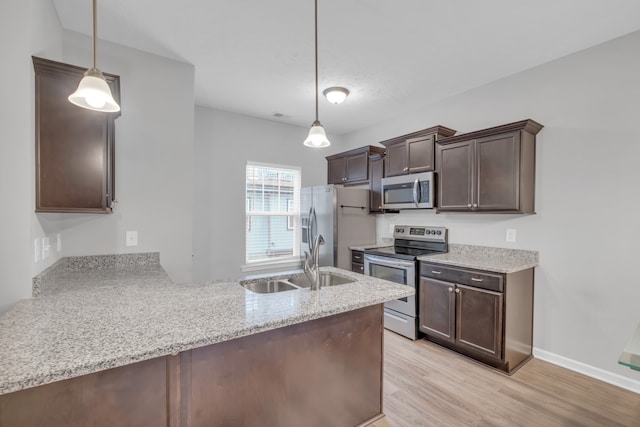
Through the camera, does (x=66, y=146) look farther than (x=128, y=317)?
Yes

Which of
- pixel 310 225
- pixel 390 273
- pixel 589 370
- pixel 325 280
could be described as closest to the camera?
pixel 325 280

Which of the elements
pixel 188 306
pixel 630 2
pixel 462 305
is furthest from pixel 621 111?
pixel 188 306

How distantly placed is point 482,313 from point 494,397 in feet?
2.11

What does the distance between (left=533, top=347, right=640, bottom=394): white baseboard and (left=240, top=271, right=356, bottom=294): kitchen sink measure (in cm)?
217

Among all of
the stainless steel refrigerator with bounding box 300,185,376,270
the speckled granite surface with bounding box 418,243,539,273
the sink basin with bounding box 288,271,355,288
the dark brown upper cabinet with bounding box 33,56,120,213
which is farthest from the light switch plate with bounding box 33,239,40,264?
the speckled granite surface with bounding box 418,243,539,273

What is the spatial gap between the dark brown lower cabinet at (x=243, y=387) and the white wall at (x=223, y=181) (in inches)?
108

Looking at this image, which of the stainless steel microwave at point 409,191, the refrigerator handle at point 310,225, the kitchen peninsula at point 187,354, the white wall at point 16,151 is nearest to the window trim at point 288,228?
the refrigerator handle at point 310,225

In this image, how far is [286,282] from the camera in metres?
1.99

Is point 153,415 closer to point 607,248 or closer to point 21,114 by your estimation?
point 21,114

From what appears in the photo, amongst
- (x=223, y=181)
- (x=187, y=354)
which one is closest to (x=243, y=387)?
(x=187, y=354)

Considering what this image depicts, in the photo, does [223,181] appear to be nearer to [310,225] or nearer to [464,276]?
[310,225]

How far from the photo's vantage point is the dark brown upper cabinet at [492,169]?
8.64 feet

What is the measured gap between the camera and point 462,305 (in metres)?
2.72

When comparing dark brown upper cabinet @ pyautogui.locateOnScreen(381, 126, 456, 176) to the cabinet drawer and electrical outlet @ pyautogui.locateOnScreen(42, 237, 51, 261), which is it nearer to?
the cabinet drawer
